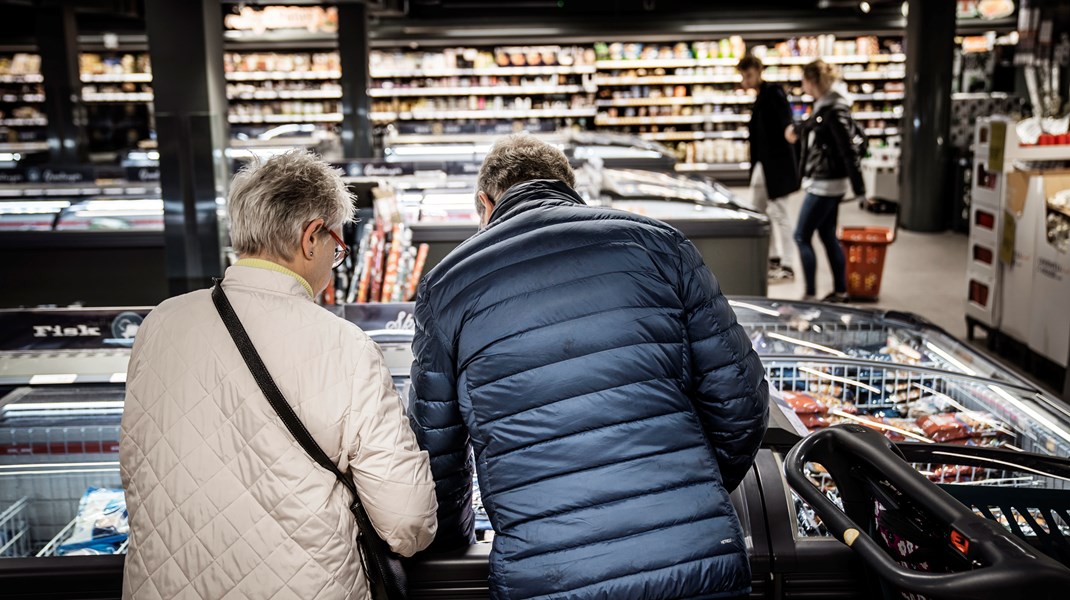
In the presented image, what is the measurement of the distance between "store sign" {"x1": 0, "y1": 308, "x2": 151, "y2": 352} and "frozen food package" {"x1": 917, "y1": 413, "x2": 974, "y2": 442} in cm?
241

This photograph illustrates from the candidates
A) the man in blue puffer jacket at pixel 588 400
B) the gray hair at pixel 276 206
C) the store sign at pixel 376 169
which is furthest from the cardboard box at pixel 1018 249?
the gray hair at pixel 276 206

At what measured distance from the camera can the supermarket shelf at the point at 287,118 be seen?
1563cm

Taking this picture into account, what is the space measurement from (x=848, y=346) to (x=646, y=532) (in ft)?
6.46

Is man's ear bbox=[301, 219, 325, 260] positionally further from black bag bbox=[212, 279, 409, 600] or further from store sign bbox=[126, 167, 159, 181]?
store sign bbox=[126, 167, 159, 181]

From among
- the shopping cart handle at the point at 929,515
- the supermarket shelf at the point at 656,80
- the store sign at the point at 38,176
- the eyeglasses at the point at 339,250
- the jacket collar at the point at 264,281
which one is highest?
the supermarket shelf at the point at 656,80

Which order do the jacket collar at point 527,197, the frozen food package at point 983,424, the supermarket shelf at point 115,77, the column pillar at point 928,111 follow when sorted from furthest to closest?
the supermarket shelf at point 115,77, the column pillar at point 928,111, the frozen food package at point 983,424, the jacket collar at point 527,197

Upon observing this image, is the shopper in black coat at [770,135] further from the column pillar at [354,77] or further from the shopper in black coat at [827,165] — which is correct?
the column pillar at [354,77]

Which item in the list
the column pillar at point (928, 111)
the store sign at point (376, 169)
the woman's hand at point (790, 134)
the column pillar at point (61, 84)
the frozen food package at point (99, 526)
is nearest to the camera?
the frozen food package at point (99, 526)

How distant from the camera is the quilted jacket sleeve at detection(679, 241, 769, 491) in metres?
1.70

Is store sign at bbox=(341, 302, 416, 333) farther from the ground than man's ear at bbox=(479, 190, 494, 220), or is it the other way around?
man's ear at bbox=(479, 190, 494, 220)

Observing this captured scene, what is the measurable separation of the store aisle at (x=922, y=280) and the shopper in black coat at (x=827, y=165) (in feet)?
1.74

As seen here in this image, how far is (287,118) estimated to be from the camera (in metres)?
15.8

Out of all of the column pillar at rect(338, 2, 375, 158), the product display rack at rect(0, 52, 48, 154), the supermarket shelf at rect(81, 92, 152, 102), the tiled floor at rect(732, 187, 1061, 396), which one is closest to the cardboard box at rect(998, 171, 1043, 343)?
the tiled floor at rect(732, 187, 1061, 396)

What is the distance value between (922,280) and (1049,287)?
303 centimetres
